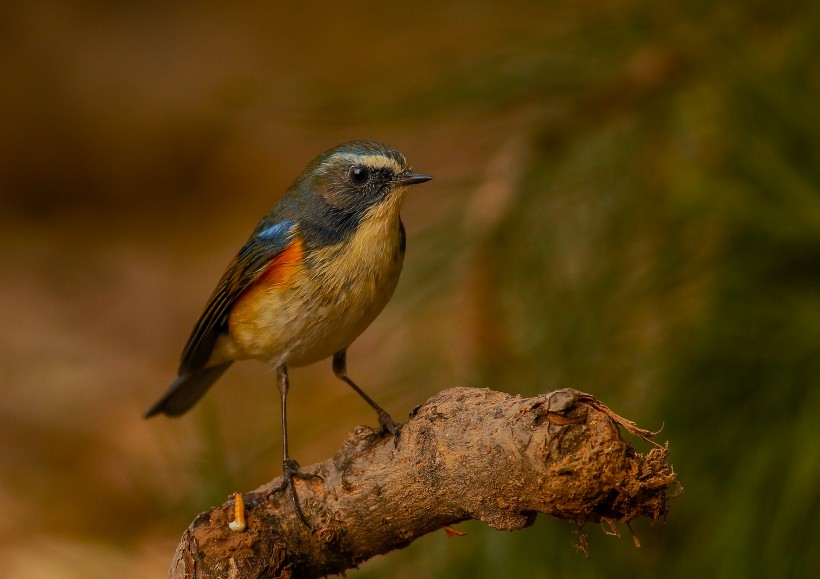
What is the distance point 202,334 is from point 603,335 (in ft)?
4.08

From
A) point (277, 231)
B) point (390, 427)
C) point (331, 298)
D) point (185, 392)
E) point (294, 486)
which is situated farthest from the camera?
point (185, 392)

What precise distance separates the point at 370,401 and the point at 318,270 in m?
0.37

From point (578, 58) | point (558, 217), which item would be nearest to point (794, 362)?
point (558, 217)

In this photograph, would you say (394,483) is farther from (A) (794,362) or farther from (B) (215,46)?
(B) (215,46)

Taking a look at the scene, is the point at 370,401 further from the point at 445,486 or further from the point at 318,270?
the point at 445,486

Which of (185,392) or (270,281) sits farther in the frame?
(185,392)

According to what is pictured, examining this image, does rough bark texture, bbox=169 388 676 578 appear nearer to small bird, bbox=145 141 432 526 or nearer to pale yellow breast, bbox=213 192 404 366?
small bird, bbox=145 141 432 526

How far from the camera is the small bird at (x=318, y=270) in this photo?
8.47ft

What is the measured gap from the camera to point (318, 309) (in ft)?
8.49

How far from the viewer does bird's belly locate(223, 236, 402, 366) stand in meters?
2.56

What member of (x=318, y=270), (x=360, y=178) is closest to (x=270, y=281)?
(x=318, y=270)

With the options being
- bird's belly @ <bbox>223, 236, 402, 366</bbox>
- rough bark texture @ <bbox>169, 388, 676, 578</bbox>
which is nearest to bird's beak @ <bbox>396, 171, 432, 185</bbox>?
bird's belly @ <bbox>223, 236, 402, 366</bbox>

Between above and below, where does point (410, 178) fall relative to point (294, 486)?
above

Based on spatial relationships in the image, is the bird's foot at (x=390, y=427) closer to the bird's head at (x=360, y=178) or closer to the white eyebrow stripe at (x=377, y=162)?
the bird's head at (x=360, y=178)
